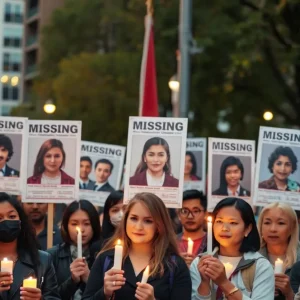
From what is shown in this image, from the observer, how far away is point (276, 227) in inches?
340

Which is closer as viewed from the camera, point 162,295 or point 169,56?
point 162,295

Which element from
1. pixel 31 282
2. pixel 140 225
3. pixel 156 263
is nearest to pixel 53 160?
pixel 140 225

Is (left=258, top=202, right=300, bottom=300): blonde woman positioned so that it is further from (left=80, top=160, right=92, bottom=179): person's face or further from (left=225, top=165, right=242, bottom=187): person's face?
(left=80, top=160, right=92, bottom=179): person's face

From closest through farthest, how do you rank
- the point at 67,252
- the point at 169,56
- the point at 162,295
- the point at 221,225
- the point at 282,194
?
the point at 162,295, the point at 221,225, the point at 67,252, the point at 282,194, the point at 169,56

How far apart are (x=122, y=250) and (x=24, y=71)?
7579 centimetres

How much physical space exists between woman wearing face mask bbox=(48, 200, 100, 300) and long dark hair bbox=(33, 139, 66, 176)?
1.04 meters

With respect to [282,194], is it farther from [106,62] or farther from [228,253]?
[106,62]

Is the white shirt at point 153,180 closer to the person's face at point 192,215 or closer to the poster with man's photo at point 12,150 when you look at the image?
the person's face at point 192,215

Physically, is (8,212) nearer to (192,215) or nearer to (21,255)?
(21,255)

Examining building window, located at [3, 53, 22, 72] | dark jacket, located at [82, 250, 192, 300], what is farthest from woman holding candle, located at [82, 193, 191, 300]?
building window, located at [3, 53, 22, 72]

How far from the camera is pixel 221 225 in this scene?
7.35 meters

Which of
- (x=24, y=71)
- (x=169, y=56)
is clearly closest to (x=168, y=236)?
(x=169, y=56)

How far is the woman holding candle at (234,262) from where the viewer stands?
6.95 meters

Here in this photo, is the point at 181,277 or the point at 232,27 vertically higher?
the point at 232,27
